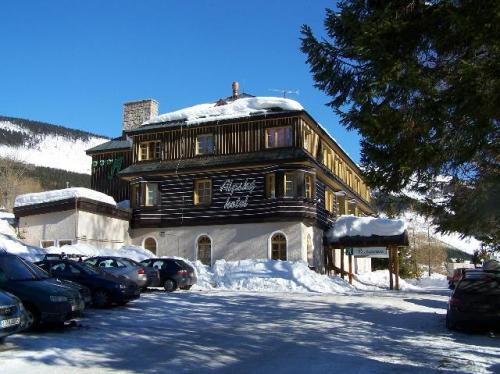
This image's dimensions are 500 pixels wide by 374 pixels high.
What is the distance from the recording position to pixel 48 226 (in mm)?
35781

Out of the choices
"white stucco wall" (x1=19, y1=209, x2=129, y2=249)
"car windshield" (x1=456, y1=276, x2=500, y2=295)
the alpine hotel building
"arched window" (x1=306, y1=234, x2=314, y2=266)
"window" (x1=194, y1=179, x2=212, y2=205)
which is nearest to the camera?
"car windshield" (x1=456, y1=276, x2=500, y2=295)

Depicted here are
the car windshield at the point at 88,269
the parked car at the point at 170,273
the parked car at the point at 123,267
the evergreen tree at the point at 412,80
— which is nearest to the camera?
the evergreen tree at the point at 412,80

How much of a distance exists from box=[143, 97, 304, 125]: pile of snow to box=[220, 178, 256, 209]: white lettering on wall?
425 cm

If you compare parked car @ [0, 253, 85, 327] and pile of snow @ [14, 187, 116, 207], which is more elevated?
pile of snow @ [14, 187, 116, 207]

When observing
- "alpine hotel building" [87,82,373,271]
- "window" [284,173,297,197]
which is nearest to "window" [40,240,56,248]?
"alpine hotel building" [87,82,373,271]

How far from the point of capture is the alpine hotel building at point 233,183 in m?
35.4

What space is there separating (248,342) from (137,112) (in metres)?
37.0

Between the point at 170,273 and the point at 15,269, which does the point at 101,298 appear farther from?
the point at 170,273

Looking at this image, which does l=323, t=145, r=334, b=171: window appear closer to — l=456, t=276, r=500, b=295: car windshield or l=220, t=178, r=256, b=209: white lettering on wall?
l=220, t=178, r=256, b=209: white lettering on wall

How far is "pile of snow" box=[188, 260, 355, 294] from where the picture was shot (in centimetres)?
2998

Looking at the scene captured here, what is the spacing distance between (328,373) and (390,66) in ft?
18.8

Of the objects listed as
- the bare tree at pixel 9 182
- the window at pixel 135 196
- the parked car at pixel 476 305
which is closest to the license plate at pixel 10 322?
the parked car at pixel 476 305

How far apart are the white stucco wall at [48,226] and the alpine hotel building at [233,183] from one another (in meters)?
5.06

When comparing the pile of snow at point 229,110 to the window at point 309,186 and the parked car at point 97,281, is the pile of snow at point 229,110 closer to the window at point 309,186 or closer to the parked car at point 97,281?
the window at point 309,186
